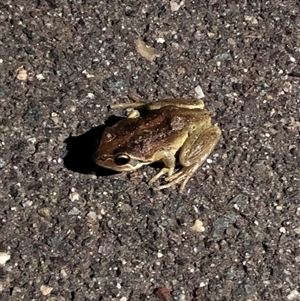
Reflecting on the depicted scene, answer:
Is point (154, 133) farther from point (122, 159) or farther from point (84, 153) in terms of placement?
point (84, 153)

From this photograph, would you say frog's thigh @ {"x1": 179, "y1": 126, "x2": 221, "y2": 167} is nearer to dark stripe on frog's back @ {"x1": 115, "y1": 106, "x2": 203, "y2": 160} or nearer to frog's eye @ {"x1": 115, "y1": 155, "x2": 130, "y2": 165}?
dark stripe on frog's back @ {"x1": 115, "y1": 106, "x2": 203, "y2": 160}

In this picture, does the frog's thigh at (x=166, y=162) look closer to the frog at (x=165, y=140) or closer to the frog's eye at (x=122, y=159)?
the frog at (x=165, y=140)

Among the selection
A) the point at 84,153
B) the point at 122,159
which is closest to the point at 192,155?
the point at 122,159

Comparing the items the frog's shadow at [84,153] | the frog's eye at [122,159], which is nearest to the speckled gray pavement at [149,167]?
the frog's shadow at [84,153]

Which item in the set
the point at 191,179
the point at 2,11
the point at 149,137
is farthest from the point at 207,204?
the point at 2,11

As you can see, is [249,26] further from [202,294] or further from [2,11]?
[202,294]

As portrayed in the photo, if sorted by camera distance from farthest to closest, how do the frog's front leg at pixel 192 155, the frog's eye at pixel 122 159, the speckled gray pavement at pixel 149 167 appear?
the frog's front leg at pixel 192 155
the frog's eye at pixel 122 159
the speckled gray pavement at pixel 149 167

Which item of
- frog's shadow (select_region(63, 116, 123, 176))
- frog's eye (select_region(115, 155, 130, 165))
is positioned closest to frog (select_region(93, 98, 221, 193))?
A: frog's eye (select_region(115, 155, 130, 165))
